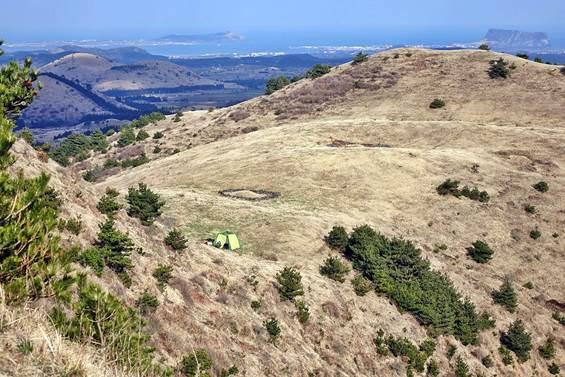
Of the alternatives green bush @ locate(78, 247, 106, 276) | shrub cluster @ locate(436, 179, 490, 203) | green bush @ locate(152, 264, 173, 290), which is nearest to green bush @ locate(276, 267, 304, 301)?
green bush @ locate(152, 264, 173, 290)

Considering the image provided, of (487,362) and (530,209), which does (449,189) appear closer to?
(530,209)

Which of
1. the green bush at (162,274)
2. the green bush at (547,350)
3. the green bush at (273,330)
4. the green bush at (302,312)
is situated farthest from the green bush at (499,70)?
the green bush at (162,274)

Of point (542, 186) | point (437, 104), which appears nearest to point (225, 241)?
point (542, 186)

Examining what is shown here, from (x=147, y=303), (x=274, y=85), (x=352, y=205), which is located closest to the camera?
(x=147, y=303)

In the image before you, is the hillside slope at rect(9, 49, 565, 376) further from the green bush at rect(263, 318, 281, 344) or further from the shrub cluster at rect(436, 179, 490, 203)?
the shrub cluster at rect(436, 179, 490, 203)

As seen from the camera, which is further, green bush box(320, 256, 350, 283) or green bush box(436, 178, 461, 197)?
green bush box(436, 178, 461, 197)

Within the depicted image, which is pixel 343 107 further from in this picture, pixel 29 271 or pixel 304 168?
pixel 29 271
